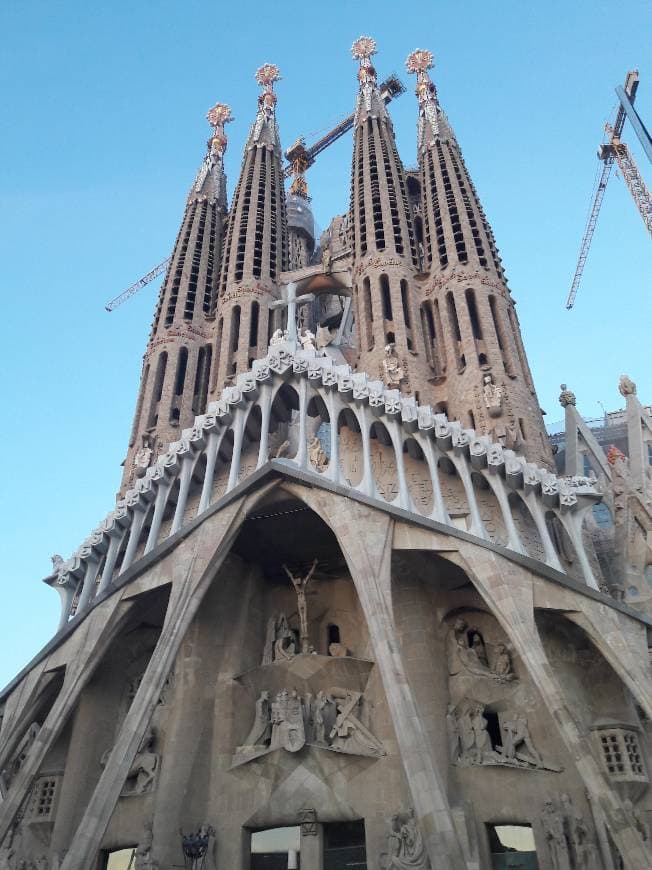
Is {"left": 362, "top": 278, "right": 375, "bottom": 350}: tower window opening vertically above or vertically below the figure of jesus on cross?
above

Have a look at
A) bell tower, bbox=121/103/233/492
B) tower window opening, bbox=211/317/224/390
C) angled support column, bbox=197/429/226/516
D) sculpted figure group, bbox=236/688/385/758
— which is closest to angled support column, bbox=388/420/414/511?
angled support column, bbox=197/429/226/516

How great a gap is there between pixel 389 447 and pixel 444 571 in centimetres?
330

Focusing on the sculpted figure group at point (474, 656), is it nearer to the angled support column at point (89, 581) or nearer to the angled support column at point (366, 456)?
the angled support column at point (366, 456)

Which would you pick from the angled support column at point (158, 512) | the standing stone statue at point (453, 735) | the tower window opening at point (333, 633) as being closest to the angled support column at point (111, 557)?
the angled support column at point (158, 512)

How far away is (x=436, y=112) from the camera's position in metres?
30.0

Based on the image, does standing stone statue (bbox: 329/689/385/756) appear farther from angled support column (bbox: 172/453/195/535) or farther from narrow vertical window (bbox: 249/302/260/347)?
narrow vertical window (bbox: 249/302/260/347)

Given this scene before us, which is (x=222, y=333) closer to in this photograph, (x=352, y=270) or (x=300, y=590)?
(x=352, y=270)

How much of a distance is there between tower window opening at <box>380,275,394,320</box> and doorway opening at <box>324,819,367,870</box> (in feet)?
44.8

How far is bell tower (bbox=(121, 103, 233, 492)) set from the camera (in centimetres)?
2228

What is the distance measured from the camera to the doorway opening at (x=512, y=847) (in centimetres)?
1341

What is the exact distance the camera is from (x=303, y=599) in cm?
1717

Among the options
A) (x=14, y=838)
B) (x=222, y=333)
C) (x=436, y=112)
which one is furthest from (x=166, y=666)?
(x=436, y=112)

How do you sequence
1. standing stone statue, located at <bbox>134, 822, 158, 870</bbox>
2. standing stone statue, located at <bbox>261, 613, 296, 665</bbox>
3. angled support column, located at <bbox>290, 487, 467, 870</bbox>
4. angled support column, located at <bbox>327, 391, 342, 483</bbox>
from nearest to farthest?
angled support column, located at <bbox>290, 487, 467, 870</bbox> < standing stone statue, located at <bbox>134, 822, 158, 870</bbox> < angled support column, located at <bbox>327, 391, 342, 483</bbox> < standing stone statue, located at <bbox>261, 613, 296, 665</bbox>

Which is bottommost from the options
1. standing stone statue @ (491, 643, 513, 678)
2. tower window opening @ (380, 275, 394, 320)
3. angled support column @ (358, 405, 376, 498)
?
standing stone statue @ (491, 643, 513, 678)
